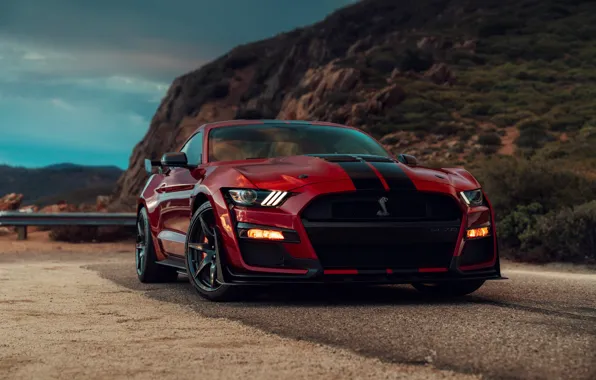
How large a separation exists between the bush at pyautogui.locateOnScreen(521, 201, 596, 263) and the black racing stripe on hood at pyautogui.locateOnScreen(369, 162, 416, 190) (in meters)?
7.57

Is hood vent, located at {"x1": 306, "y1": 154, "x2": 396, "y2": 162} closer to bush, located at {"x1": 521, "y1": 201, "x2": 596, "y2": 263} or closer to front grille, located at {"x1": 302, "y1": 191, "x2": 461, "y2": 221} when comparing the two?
front grille, located at {"x1": 302, "y1": 191, "x2": 461, "y2": 221}

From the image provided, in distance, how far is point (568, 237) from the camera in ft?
45.0

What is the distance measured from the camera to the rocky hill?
38938mm

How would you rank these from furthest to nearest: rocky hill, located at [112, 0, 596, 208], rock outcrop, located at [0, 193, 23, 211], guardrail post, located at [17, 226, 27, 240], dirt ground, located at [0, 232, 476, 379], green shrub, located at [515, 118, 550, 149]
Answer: rocky hill, located at [112, 0, 596, 208] < green shrub, located at [515, 118, 550, 149] < rock outcrop, located at [0, 193, 23, 211] < guardrail post, located at [17, 226, 27, 240] < dirt ground, located at [0, 232, 476, 379]

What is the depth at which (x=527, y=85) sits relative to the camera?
47.4m

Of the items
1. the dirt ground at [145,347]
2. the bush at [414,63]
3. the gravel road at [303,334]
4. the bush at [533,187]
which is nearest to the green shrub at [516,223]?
the bush at [533,187]

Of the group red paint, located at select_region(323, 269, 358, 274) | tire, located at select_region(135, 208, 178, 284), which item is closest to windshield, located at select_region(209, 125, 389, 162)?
tire, located at select_region(135, 208, 178, 284)

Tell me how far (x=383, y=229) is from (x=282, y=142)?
2.01 meters

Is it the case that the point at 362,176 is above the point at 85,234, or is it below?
above

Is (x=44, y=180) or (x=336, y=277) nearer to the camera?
(x=336, y=277)

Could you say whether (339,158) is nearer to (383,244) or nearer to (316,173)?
(316,173)

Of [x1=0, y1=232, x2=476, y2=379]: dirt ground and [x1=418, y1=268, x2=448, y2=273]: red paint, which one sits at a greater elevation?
[x1=418, y1=268, x2=448, y2=273]: red paint

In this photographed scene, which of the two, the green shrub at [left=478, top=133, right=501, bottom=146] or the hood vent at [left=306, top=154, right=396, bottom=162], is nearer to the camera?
the hood vent at [left=306, top=154, right=396, bottom=162]

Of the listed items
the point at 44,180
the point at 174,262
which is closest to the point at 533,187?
the point at 174,262
